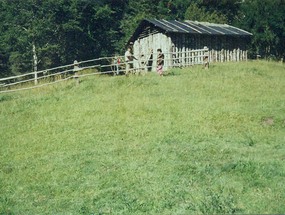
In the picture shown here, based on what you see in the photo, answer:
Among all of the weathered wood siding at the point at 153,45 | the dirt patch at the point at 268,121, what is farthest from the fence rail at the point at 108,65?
the dirt patch at the point at 268,121

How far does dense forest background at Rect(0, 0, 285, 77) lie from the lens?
1681 inches

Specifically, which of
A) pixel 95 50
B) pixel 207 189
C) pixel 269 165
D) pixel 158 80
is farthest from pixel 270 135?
pixel 95 50

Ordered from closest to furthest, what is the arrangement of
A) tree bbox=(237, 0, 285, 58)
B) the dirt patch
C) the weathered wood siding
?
the dirt patch → the weathered wood siding → tree bbox=(237, 0, 285, 58)

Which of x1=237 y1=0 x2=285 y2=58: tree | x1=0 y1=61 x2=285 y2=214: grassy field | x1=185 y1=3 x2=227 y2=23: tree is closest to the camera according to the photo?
x1=0 y1=61 x2=285 y2=214: grassy field

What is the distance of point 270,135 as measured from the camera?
11773 mm

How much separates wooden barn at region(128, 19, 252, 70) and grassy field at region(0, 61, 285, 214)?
980 cm

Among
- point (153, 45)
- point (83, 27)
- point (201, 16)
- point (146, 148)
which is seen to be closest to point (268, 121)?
point (146, 148)

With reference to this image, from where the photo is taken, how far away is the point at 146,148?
11.1 metres

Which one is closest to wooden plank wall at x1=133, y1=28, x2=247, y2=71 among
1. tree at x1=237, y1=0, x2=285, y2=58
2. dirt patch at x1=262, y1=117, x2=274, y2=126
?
tree at x1=237, y1=0, x2=285, y2=58

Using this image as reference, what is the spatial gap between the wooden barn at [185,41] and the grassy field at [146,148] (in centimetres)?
980

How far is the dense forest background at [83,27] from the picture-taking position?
140 feet

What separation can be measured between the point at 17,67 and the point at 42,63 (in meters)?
3.33

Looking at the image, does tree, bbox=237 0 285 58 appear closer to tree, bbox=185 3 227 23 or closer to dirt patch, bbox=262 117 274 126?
tree, bbox=185 3 227 23

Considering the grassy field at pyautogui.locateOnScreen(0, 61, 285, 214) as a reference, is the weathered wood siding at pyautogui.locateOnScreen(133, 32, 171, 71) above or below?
above
